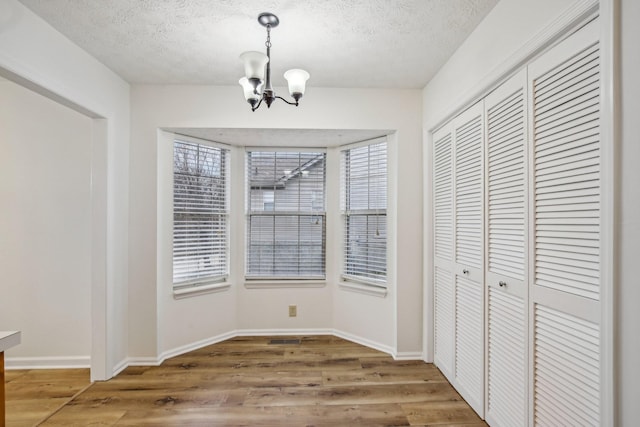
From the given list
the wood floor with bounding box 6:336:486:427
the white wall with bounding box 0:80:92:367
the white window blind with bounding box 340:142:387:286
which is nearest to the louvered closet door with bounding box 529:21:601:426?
the wood floor with bounding box 6:336:486:427

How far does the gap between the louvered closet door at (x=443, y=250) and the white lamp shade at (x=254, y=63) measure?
1536 mm

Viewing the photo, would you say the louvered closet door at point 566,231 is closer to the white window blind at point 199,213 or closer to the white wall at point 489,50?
the white wall at point 489,50

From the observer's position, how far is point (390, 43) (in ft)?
7.54

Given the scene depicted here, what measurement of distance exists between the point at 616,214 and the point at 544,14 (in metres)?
0.98

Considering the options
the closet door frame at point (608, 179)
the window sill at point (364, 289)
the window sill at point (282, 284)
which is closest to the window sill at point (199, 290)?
the window sill at point (282, 284)

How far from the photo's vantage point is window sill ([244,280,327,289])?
367 cm

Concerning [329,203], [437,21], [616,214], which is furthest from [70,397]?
[437,21]

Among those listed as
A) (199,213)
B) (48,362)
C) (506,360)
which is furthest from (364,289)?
(48,362)

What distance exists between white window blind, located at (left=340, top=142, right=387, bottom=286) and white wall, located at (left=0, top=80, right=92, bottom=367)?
2.42 metres

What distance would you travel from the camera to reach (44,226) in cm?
284

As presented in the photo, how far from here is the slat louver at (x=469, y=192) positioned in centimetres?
217

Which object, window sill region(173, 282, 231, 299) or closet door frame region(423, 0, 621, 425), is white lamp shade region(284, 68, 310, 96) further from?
window sill region(173, 282, 231, 299)

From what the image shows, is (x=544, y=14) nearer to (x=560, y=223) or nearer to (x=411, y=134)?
(x=560, y=223)

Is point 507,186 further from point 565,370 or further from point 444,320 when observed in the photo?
point 444,320
